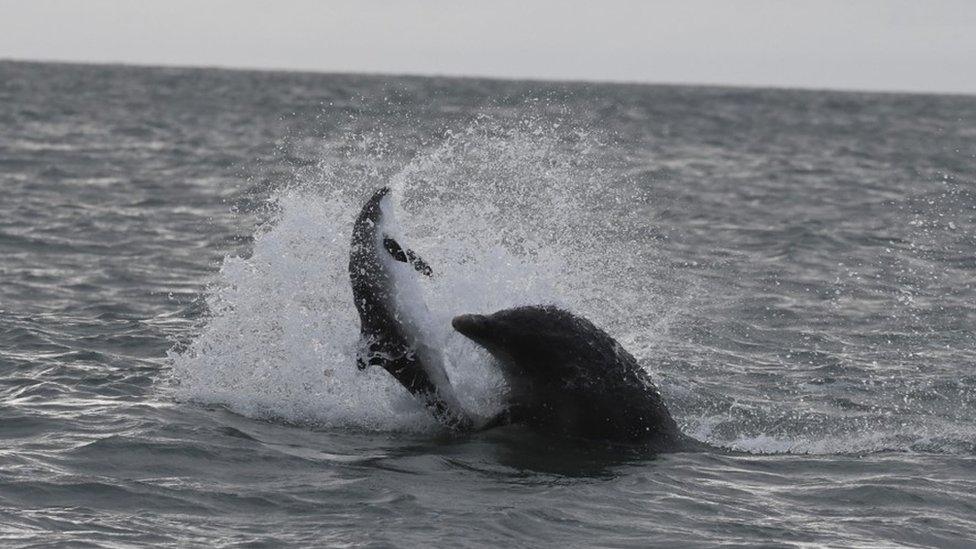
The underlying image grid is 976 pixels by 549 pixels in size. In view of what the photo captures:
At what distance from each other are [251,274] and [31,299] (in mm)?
4271

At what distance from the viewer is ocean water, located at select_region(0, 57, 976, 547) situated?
363 inches

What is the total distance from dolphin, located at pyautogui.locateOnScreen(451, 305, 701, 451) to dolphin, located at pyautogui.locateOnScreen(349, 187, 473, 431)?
1.69ft

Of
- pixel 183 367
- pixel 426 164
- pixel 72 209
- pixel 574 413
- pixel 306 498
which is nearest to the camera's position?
pixel 306 498

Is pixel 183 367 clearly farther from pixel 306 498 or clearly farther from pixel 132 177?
pixel 132 177

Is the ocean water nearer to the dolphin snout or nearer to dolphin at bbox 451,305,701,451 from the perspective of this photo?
dolphin at bbox 451,305,701,451

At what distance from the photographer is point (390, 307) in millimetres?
10727

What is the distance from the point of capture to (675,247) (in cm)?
2281

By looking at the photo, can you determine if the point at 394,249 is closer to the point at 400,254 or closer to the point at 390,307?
the point at 400,254

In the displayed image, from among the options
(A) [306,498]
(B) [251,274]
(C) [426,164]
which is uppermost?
(C) [426,164]

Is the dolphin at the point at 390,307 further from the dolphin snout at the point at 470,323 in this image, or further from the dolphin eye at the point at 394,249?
the dolphin snout at the point at 470,323

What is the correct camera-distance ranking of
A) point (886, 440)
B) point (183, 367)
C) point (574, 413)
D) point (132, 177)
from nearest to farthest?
point (574, 413), point (886, 440), point (183, 367), point (132, 177)

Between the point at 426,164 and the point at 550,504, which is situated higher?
the point at 426,164

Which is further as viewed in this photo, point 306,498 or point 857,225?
point 857,225

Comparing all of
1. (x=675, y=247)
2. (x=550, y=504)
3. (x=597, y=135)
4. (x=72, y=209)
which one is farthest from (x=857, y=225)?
(x=597, y=135)
